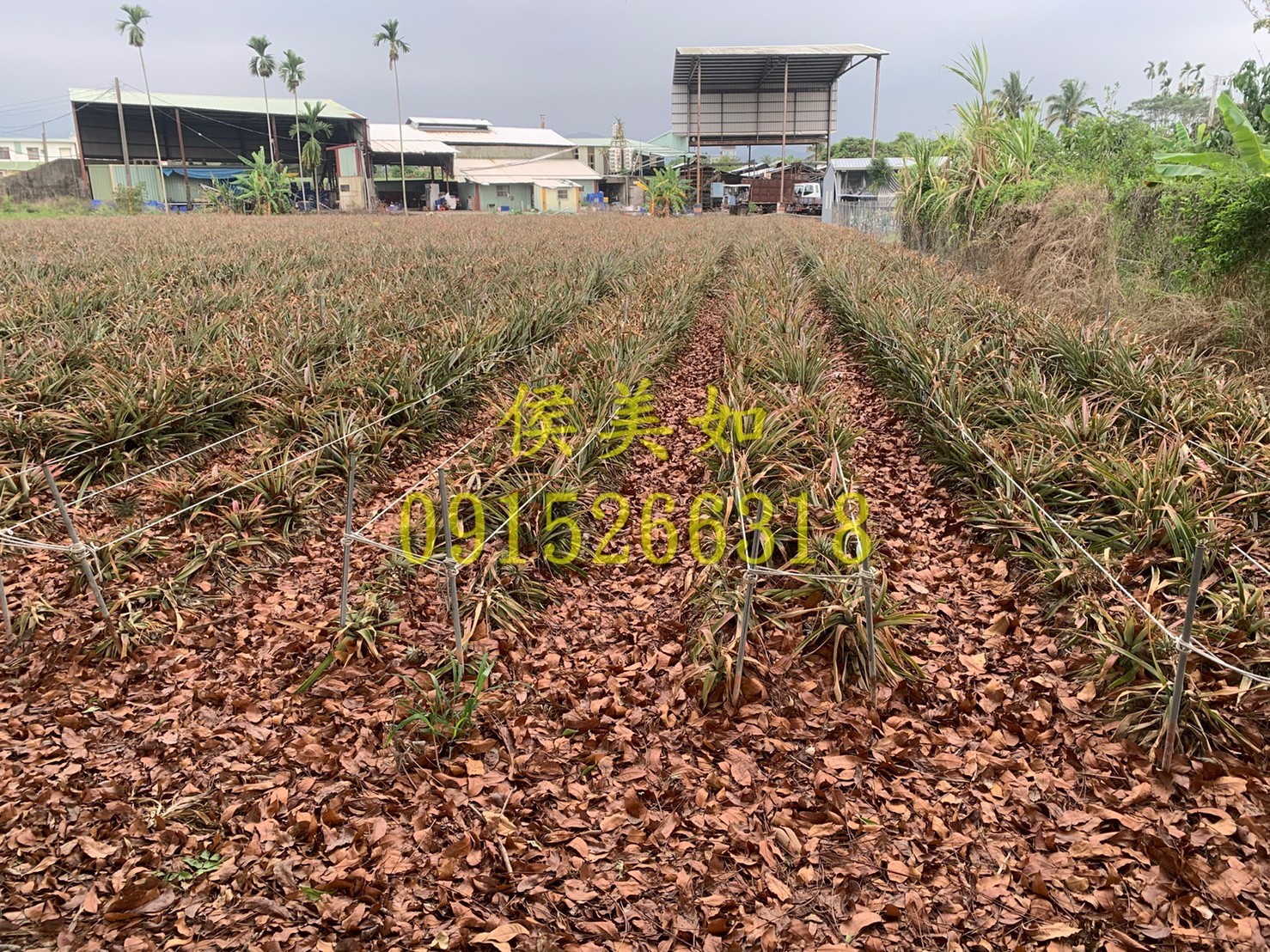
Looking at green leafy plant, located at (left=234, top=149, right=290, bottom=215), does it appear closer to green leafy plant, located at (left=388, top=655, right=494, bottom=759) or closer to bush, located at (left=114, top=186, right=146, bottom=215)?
bush, located at (left=114, top=186, right=146, bottom=215)

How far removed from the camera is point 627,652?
3670mm

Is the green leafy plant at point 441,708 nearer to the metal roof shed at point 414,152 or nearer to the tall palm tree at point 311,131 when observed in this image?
the tall palm tree at point 311,131

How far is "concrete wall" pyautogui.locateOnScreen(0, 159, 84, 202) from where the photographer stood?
39.4 metres

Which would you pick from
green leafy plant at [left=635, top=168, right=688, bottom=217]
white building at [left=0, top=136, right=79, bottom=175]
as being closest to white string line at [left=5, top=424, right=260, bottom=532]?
green leafy plant at [left=635, top=168, right=688, bottom=217]

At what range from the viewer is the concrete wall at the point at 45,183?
39375 mm

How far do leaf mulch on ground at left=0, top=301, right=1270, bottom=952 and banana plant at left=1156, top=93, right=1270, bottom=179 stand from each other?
5.80 metres

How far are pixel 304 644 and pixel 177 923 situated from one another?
146cm

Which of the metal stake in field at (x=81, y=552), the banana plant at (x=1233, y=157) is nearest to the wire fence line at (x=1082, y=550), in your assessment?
the banana plant at (x=1233, y=157)

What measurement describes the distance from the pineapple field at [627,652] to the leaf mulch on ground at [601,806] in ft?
0.05

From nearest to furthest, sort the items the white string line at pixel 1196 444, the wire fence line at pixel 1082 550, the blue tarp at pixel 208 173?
1. the wire fence line at pixel 1082 550
2. the white string line at pixel 1196 444
3. the blue tarp at pixel 208 173

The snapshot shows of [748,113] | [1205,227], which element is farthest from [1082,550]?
[748,113]

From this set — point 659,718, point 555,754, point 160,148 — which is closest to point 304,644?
point 555,754

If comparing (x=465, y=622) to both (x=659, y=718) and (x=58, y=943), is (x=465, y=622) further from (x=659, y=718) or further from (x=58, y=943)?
(x=58, y=943)

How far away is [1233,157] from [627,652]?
25.0 feet
